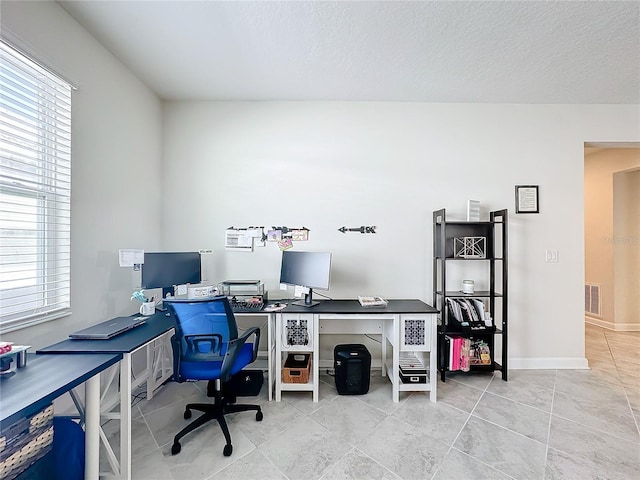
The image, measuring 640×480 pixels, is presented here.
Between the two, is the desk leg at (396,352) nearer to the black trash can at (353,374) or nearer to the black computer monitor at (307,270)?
the black trash can at (353,374)

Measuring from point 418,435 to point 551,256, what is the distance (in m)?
2.38

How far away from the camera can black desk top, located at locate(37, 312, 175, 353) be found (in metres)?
1.47

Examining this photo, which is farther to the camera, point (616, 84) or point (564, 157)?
point (564, 157)

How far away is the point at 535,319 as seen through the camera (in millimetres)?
2920

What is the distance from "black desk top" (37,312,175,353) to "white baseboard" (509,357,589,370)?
3361 mm

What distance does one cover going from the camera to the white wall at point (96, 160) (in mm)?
1678

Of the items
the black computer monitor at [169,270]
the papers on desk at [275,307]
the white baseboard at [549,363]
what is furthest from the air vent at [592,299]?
the black computer monitor at [169,270]

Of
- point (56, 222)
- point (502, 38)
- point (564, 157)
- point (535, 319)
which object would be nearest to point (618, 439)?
point (535, 319)

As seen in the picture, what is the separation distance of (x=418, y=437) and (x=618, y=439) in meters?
1.35

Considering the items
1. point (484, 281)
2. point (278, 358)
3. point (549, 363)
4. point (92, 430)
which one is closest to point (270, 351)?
point (278, 358)

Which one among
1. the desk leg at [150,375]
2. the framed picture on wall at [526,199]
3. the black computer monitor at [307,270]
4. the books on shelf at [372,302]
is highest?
the framed picture on wall at [526,199]

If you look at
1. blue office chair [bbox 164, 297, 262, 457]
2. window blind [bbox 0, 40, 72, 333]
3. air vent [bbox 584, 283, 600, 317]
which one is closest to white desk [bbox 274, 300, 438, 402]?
blue office chair [bbox 164, 297, 262, 457]

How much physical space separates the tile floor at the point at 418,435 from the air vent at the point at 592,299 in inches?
92.6

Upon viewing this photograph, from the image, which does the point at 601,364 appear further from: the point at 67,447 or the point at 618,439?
the point at 67,447
